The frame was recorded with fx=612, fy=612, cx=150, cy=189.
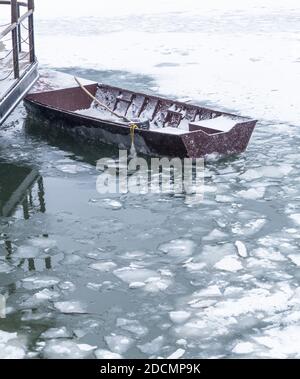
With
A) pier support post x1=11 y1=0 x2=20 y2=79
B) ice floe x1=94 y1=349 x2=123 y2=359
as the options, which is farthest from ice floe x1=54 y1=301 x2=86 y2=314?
pier support post x1=11 y1=0 x2=20 y2=79

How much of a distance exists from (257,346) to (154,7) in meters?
22.7

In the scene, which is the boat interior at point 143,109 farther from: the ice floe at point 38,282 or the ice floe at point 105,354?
the ice floe at point 105,354

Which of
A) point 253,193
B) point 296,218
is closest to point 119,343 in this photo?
point 296,218

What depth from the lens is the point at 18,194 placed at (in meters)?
7.81

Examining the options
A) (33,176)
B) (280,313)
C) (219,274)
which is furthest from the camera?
(33,176)

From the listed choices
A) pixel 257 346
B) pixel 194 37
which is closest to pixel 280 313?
pixel 257 346

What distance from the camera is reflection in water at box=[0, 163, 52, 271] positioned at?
7.15m

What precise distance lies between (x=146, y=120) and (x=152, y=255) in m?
3.81

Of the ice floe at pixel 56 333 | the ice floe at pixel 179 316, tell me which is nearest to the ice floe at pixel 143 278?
the ice floe at pixel 179 316

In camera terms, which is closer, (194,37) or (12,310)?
(12,310)

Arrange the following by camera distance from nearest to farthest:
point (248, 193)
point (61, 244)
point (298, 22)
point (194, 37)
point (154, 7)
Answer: point (61, 244), point (248, 193), point (194, 37), point (298, 22), point (154, 7)

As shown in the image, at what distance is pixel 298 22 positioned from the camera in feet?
69.9

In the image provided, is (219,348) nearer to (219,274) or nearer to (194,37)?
(219,274)

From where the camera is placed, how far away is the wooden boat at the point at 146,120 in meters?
8.52
